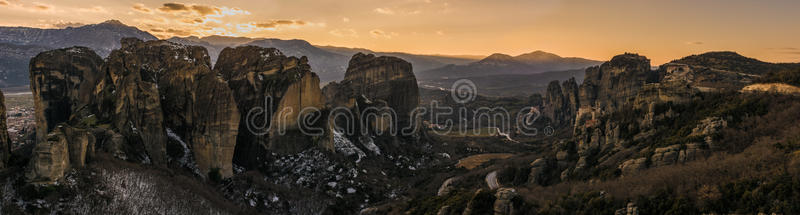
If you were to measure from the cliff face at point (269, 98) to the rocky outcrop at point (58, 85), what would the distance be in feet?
76.2

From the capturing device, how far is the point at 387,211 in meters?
60.6

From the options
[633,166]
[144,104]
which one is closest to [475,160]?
[633,166]

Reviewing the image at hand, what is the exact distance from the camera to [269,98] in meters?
82.8

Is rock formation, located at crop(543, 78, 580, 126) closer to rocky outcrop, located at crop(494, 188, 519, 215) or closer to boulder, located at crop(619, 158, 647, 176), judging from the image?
boulder, located at crop(619, 158, 647, 176)

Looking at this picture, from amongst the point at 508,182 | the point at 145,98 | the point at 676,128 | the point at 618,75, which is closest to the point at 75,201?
the point at 145,98

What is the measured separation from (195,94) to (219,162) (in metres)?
11.6

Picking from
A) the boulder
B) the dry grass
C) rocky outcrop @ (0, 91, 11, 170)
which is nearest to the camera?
the boulder

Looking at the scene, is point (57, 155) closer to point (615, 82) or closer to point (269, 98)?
point (269, 98)

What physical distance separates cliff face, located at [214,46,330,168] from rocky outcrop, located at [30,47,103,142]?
23213 mm

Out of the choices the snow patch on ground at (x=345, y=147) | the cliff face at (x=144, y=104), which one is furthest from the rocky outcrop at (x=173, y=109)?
the snow patch on ground at (x=345, y=147)

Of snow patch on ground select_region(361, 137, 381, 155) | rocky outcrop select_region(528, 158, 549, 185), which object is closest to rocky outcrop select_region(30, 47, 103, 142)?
snow patch on ground select_region(361, 137, 381, 155)

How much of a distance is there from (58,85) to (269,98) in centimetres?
3617

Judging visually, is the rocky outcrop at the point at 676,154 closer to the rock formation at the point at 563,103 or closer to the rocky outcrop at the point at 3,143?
the rocky outcrop at the point at 3,143

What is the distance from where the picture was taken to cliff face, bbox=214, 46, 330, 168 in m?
80.8
